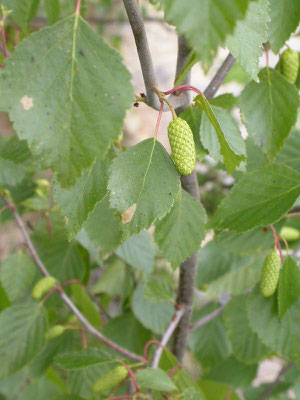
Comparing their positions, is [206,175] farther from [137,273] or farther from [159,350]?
[159,350]

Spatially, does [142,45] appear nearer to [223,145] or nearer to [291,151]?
[223,145]

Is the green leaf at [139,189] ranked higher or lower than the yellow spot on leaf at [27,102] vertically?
lower

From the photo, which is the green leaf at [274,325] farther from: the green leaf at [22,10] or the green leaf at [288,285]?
the green leaf at [22,10]

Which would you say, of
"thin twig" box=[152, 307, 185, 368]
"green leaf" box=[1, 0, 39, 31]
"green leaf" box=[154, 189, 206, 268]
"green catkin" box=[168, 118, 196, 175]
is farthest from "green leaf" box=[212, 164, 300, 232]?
"green leaf" box=[1, 0, 39, 31]

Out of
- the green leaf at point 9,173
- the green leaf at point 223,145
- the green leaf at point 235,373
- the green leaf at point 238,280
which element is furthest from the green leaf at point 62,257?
the green leaf at point 223,145

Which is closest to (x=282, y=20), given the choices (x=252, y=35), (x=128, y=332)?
(x=252, y=35)

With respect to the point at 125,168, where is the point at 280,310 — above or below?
below

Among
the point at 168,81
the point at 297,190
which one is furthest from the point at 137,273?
the point at 168,81
